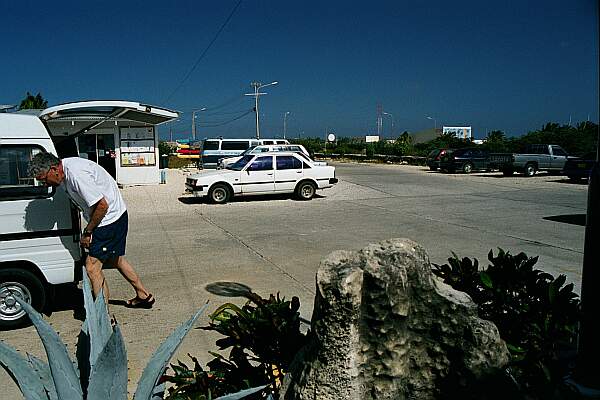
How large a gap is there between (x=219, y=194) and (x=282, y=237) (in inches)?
Result: 263

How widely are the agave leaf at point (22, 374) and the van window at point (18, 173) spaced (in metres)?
3.49

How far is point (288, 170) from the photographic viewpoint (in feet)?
58.4

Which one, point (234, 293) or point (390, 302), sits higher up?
point (390, 302)

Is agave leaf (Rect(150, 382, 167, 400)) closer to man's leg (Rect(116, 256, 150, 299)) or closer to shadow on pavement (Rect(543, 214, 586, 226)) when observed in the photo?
man's leg (Rect(116, 256, 150, 299))

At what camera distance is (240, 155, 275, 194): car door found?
57.0 feet

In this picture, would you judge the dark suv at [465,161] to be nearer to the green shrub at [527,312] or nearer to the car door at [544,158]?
the car door at [544,158]

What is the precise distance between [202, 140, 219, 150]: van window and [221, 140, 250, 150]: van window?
0.37 m

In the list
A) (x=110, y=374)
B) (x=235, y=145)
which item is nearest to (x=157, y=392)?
(x=110, y=374)

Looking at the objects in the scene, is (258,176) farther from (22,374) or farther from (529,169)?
(529,169)

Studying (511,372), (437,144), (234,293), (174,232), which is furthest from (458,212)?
(437,144)

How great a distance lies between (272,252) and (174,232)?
134 inches

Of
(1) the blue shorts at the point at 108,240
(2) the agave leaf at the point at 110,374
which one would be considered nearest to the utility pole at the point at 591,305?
(2) the agave leaf at the point at 110,374

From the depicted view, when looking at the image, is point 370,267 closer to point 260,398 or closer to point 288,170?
point 260,398

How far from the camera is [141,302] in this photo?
20.5 ft
